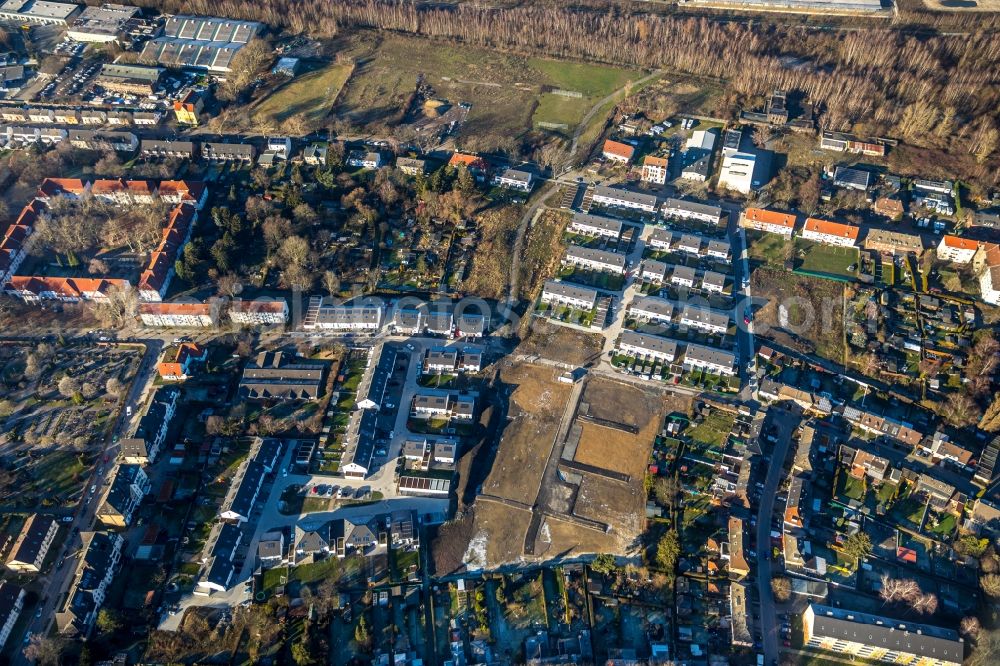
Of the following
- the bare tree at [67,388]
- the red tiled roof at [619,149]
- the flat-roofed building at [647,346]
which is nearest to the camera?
the bare tree at [67,388]

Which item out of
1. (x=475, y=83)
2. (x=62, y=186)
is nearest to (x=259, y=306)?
(x=62, y=186)

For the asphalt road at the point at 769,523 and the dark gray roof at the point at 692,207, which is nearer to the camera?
the asphalt road at the point at 769,523

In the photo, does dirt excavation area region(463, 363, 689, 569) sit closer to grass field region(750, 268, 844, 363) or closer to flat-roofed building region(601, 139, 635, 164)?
grass field region(750, 268, 844, 363)

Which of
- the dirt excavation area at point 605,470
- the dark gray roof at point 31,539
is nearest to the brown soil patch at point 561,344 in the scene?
the dirt excavation area at point 605,470

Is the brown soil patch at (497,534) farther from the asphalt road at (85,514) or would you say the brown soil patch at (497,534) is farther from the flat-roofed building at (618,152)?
the flat-roofed building at (618,152)

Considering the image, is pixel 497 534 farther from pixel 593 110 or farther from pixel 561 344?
pixel 593 110

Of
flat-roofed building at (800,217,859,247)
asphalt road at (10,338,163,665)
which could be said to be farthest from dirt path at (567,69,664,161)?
asphalt road at (10,338,163,665)
